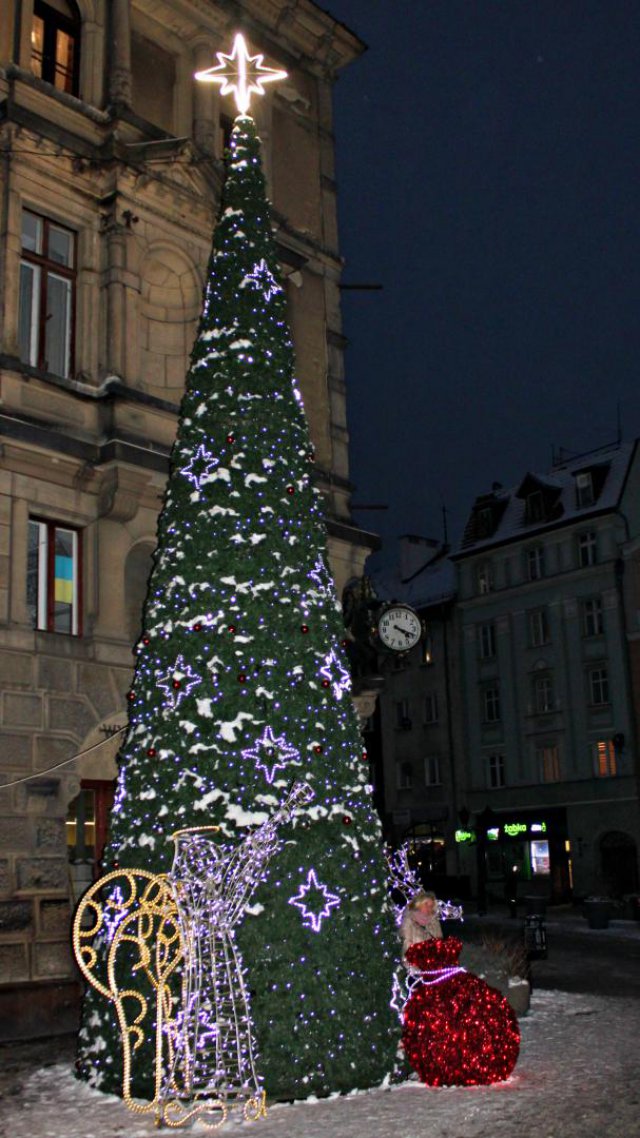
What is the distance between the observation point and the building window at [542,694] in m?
45.6

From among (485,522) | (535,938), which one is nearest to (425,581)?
(485,522)

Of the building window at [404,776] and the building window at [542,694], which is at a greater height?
the building window at [542,694]

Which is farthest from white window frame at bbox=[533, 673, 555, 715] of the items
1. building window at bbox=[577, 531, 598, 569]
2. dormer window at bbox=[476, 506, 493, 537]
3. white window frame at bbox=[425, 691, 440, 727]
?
dormer window at bbox=[476, 506, 493, 537]

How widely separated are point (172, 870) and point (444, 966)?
2.61 meters

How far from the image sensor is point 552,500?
47938mm

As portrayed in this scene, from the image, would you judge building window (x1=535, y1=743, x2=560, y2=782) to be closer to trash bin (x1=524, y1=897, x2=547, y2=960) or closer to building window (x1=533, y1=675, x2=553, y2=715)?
building window (x1=533, y1=675, x2=553, y2=715)

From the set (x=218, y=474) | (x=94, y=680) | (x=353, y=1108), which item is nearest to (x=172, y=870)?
(x=353, y=1108)

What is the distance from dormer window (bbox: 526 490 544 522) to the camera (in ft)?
158

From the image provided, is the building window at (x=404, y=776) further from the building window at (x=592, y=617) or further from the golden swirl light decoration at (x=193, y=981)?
the golden swirl light decoration at (x=193, y=981)

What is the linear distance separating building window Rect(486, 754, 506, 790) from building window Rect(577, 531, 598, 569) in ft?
29.3

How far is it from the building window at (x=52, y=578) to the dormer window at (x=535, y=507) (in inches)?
1380

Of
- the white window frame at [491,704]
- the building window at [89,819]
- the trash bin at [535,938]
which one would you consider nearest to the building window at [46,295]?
the building window at [89,819]

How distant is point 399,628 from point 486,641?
30.6m

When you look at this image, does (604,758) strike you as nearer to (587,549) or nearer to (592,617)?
(592,617)
